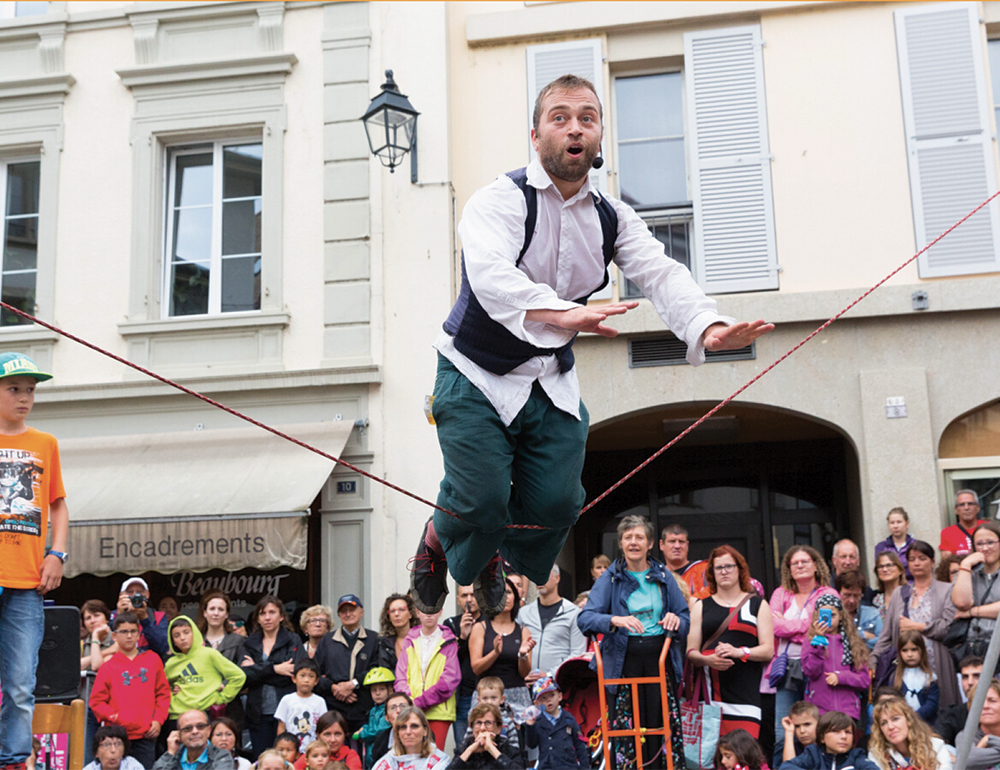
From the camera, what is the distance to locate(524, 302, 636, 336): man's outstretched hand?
2.77 meters

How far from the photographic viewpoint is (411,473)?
9.23 m

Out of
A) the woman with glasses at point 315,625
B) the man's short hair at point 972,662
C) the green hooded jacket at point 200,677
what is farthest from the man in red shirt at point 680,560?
the green hooded jacket at point 200,677

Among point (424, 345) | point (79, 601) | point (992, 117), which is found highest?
point (992, 117)

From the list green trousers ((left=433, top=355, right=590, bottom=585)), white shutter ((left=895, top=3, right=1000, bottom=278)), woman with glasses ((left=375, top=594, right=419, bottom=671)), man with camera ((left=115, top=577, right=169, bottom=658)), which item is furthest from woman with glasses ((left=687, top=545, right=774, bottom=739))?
white shutter ((left=895, top=3, right=1000, bottom=278))

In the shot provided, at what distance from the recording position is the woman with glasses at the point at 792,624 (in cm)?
608

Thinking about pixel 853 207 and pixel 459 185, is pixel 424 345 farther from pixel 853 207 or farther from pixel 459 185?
pixel 853 207

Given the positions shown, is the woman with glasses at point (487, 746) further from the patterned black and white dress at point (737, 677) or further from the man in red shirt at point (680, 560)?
the man in red shirt at point (680, 560)

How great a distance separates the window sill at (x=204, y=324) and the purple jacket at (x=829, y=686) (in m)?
5.35

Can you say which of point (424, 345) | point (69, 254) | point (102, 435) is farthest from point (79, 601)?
point (424, 345)

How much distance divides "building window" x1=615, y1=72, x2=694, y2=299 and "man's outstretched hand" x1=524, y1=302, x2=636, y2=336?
6557mm

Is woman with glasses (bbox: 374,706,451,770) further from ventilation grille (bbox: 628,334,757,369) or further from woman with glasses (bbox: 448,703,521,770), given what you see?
ventilation grille (bbox: 628,334,757,369)

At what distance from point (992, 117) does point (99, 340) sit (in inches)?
297

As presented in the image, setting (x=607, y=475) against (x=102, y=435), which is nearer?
(x=102, y=435)

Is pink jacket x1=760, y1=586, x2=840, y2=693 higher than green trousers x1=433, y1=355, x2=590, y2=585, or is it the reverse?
green trousers x1=433, y1=355, x2=590, y2=585
